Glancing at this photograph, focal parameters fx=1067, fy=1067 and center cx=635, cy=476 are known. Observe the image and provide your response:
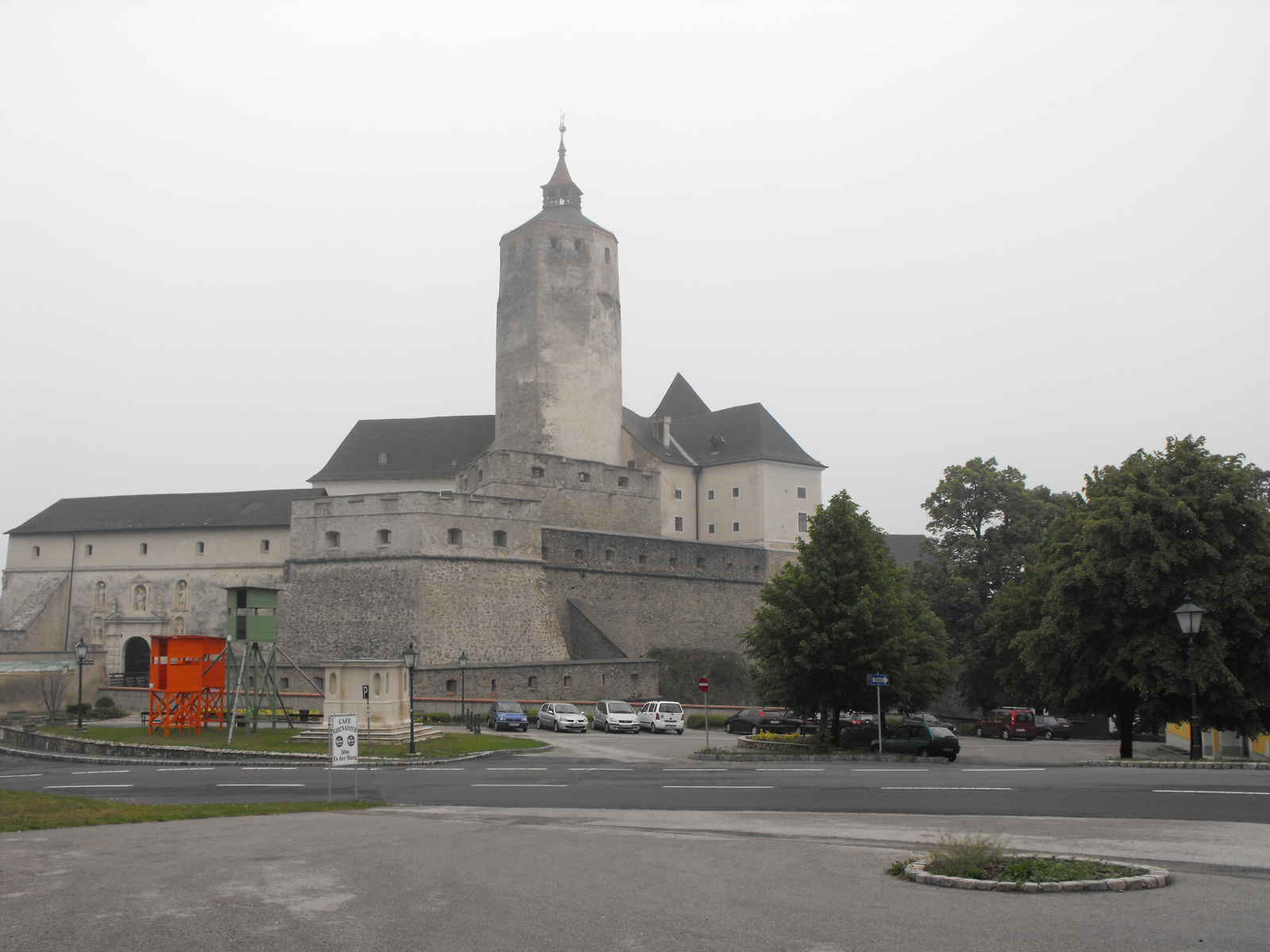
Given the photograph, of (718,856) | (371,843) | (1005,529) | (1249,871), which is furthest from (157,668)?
(1005,529)

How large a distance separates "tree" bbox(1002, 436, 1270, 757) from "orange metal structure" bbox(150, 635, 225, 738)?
23074 millimetres

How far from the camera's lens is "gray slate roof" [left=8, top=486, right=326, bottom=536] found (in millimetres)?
50625

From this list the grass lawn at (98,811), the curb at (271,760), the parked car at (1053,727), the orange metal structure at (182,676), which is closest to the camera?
the grass lawn at (98,811)

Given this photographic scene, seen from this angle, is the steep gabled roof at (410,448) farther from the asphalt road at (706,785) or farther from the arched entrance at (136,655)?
the asphalt road at (706,785)

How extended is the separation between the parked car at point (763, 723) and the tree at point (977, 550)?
9297 millimetres

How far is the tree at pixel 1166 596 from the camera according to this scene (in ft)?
75.0

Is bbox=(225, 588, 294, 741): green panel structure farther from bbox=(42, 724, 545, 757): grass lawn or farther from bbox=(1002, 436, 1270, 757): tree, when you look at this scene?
bbox=(1002, 436, 1270, 757): tree

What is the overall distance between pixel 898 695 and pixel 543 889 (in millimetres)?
22072

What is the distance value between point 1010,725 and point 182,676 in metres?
26.8

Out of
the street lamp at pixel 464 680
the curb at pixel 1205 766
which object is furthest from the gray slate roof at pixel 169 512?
the curb at pixel 1205 766

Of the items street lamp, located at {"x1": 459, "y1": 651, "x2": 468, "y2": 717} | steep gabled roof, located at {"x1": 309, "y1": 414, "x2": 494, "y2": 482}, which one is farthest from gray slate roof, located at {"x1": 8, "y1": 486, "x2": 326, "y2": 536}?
street lamp, located at {"x1": 459, "y1": 651, "x2": 468, "y2": 717}

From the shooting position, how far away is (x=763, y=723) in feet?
112

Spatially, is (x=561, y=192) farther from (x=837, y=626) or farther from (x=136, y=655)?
(x=837, y=626)

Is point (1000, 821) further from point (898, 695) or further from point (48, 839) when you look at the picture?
point (898, 695)
